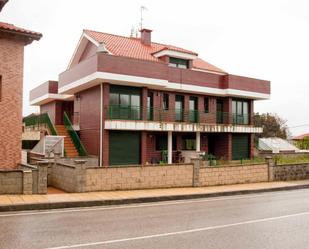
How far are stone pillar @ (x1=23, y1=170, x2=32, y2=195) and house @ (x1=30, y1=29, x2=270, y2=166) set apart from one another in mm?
10054

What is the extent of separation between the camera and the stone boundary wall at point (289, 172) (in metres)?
20.4

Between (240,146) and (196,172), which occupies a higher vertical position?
(240,146)

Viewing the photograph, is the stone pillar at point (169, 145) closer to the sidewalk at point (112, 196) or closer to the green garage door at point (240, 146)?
the green garage door at point (240, 146)

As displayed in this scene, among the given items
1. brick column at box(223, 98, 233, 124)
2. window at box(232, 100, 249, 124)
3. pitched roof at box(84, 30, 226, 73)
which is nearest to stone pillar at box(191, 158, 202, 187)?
pitched roof at box(84, 30, 226, 73)

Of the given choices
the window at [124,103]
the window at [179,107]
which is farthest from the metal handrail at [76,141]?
the window at [179,107]

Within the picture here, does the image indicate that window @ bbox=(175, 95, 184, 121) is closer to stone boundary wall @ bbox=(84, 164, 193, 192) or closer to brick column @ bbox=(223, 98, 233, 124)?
brick column @ bbox=(223, 98, 233, 124)

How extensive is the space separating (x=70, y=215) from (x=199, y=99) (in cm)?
1999

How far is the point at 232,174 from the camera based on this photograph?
18.3 m

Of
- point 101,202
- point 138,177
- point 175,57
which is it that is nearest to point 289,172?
point 138,177

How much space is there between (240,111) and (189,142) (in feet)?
18.7

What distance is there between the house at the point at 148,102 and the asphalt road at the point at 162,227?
11689 millimetres

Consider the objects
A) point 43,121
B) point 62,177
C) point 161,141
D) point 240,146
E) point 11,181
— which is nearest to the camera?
point 11,181

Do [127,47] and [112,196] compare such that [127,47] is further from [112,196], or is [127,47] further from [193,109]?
[112,196]

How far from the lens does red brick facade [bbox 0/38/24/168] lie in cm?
1542
